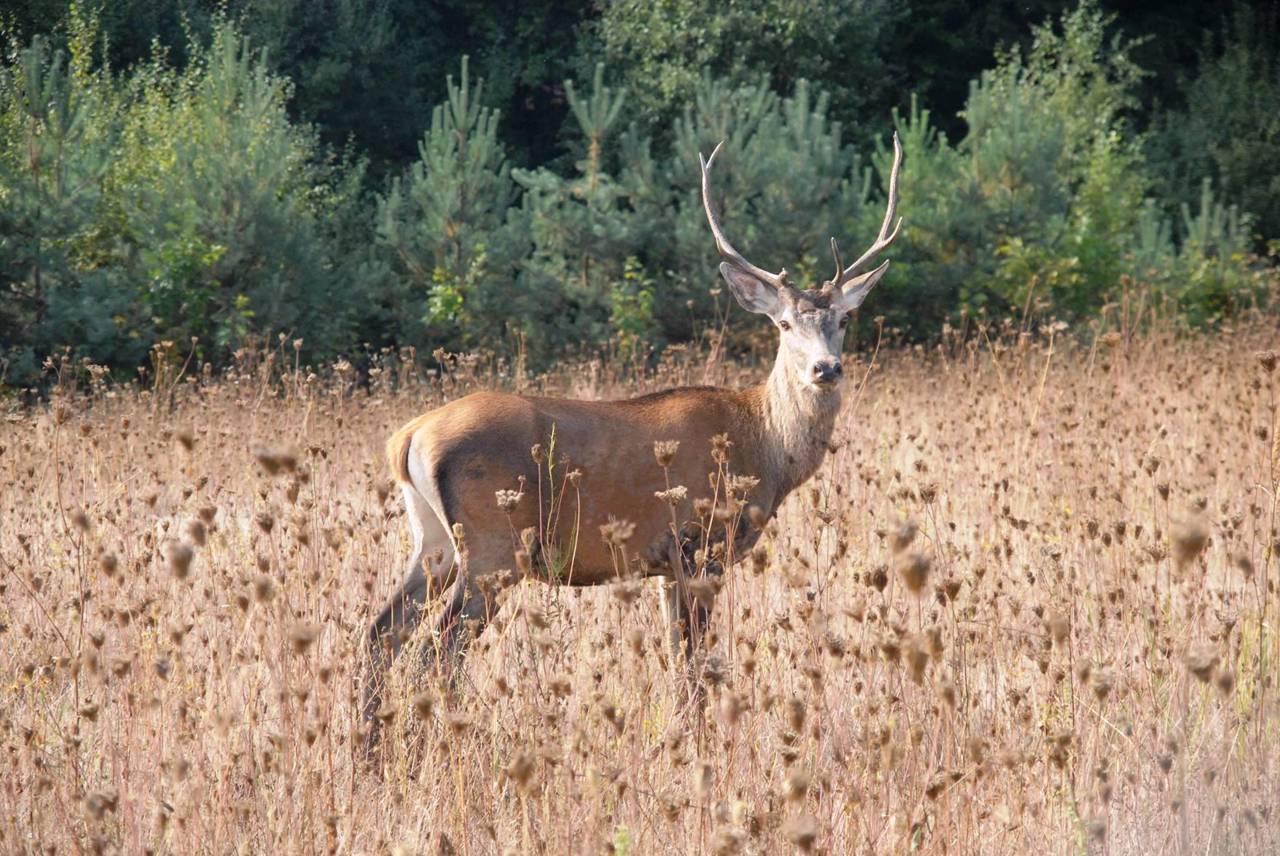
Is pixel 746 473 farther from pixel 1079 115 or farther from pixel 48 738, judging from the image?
pixel 1079 115

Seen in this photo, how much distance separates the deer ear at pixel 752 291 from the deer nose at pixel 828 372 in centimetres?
77

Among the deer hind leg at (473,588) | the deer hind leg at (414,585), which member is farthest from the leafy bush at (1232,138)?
the deer hind leg at (473,588)

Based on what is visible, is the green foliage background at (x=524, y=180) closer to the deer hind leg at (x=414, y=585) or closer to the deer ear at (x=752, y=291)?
the deer ear at (x=752, y=291)

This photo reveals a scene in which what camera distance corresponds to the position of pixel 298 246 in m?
13.2

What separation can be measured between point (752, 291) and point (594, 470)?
1624 millimetres

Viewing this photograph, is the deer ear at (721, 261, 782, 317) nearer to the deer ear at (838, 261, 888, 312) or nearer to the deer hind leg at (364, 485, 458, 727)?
the deer ear at (838, 261, 888, 312)

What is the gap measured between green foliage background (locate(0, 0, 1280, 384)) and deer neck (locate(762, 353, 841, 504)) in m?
3.95

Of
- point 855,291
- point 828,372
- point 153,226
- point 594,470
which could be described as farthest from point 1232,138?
point 594,470

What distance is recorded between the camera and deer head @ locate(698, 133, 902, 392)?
5.76m

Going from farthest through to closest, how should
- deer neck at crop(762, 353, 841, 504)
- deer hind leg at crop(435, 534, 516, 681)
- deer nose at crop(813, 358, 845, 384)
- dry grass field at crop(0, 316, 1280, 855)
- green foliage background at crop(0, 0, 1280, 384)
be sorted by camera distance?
green foliage background at crop(0, 0, 1280, 384)
deer neck at crop(762, 353, 841, 504)
deer nose at crop(813, 358, 845, 384)
deer hind leg at crop(435, 534, 516, 681)
dry grass field at crop(0, 316, 1280, 855)

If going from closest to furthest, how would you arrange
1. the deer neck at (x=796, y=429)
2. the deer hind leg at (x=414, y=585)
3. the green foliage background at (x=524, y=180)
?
the deer hind leg at (x=414, y=585) < the deer neck at (x=796, y=429) < the green foliage background at (x=524, y=180)

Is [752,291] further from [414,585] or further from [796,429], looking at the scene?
[414,585]

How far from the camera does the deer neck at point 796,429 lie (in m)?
5.89

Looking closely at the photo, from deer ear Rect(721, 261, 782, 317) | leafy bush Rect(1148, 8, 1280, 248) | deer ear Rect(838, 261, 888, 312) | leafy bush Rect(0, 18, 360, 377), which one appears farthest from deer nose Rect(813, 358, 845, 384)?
leafy bush Rect(1148, 8, 1280, 248)
